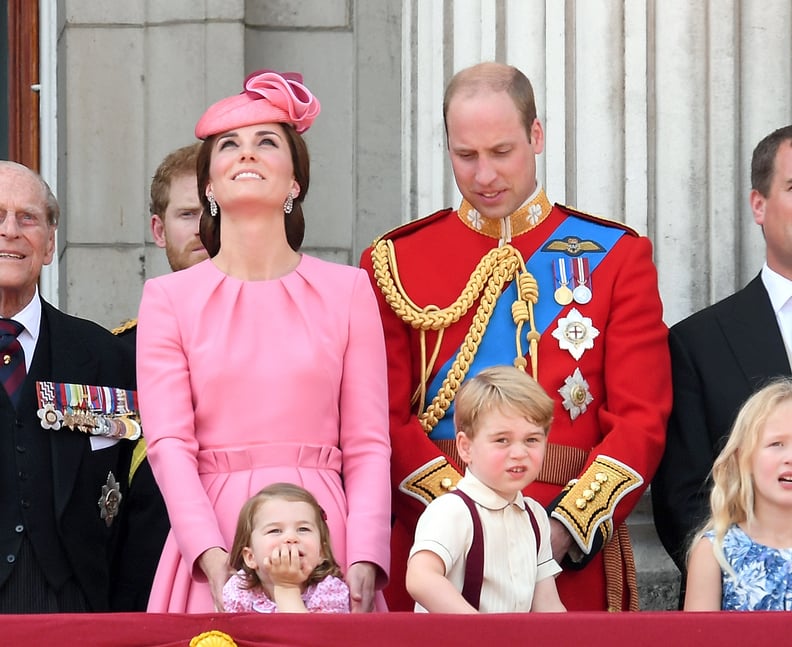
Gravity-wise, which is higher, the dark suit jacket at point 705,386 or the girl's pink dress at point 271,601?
the dark suit jacket at point 705,386

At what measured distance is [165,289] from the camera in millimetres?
4383

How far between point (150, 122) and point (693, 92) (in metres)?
1.67

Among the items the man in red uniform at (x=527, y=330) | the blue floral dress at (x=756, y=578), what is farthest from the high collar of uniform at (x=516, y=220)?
the blue floral dress at (x=756, y=578)

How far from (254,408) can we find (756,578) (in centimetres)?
109

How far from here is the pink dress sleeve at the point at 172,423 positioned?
412 cm

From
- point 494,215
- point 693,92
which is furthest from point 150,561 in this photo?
point 693,92

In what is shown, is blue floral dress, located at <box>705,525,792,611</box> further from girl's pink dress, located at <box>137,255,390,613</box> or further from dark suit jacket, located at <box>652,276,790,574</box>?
girl's pink dress, located at <box>137,255,390,613</box>

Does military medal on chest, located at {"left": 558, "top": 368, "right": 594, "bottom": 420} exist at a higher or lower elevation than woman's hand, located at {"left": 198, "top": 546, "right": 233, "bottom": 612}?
higher

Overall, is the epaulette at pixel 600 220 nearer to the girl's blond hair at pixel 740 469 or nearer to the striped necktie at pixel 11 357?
the girl's blond hair at pixel 740 469

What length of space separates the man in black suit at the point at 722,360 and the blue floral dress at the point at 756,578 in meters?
0.38

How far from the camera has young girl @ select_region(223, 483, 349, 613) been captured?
157 inches

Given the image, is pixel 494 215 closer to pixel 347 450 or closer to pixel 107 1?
pixel 347 450

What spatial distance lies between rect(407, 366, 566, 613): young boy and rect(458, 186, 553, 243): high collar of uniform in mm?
704

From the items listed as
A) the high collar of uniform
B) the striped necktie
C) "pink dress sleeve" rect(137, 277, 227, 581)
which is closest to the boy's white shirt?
"pink dress sleeve" rect(137, 277, 227, 581)
